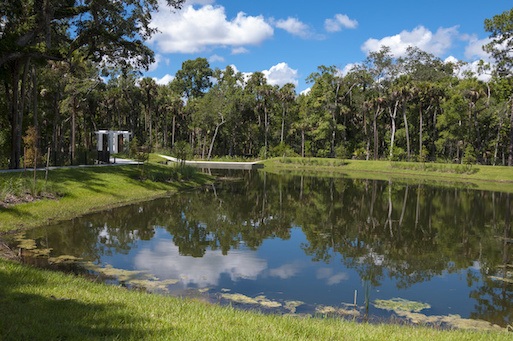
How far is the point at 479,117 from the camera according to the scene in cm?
5991

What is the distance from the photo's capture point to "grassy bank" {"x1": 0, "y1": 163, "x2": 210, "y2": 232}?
1688 centimetres

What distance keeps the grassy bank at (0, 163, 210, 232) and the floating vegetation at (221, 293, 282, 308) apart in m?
9.62

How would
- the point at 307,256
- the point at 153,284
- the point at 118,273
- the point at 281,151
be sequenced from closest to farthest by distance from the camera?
the point at 153,284 → the point at 118,273 → the point at 307,256 → the point at 281,151

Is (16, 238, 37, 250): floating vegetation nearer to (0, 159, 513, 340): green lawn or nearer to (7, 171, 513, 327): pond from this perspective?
(7, 171, 513, 327): pond

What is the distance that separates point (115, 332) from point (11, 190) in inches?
599

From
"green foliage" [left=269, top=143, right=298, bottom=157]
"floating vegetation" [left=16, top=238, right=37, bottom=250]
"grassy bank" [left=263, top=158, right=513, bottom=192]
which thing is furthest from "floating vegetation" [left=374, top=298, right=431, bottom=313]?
"green foliage" [left=269, top=143, right=298, bottom=157]

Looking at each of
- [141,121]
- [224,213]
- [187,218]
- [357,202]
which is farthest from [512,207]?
[141,121]

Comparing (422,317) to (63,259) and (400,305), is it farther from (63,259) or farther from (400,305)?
(63,259)

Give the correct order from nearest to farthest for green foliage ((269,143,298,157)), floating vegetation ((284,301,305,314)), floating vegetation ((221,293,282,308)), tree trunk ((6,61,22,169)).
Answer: floating vegetation ((284,301,305,314)) < floating vegetation ((221,293,282,308)) < tree trunk ((6,61,22,169)) < green foliage ((269,143,298,157))

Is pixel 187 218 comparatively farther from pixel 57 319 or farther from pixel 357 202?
pixel 57 319

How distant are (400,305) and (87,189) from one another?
18.3 m

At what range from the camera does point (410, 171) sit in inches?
2238

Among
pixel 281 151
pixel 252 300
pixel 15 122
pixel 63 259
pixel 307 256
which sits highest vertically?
→ pixel 15 122

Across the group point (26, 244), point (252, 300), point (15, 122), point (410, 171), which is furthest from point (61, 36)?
point (410, 171)
